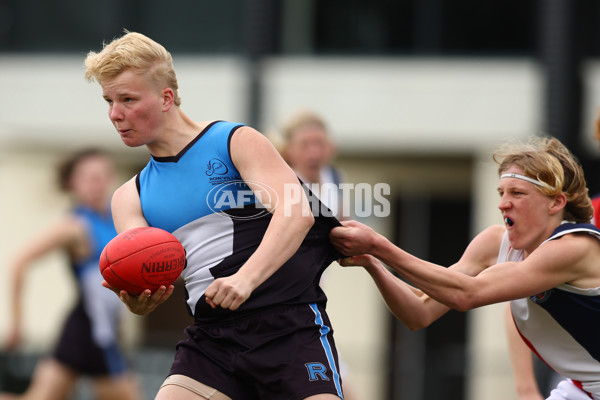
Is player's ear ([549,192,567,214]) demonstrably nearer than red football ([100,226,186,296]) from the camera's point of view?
No

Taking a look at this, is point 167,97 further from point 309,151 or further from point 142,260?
point 309,151

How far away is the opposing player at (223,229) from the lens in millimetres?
4242

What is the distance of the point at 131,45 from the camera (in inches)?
169

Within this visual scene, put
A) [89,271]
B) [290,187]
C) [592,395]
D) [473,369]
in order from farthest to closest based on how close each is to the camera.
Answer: [473,369]
[89,271]
[592,395]
[290,187]

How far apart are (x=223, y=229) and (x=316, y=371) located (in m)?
0.73

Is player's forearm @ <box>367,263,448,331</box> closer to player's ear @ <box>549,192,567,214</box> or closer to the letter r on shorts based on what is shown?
the letter r on shorts

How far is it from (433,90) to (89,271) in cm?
735

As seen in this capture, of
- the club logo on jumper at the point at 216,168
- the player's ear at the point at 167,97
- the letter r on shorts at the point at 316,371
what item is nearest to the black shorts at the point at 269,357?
the letter r on shorts at the point at 316,371

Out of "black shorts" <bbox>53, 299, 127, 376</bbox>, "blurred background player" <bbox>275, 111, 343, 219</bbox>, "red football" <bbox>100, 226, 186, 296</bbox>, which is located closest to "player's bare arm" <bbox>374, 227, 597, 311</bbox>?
"red football" <bbox>100, 226, 186, 296</bbox>

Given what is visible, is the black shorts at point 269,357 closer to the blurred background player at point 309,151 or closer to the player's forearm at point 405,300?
the player's forearm at point 405,300

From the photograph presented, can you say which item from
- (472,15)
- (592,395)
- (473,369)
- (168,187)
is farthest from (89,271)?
(472,15)

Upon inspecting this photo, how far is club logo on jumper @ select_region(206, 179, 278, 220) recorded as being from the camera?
4.36 m

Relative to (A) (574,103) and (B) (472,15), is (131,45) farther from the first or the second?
(B) (472,15)

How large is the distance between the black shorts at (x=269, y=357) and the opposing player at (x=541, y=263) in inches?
15.8
